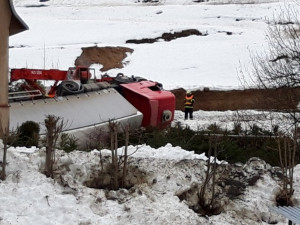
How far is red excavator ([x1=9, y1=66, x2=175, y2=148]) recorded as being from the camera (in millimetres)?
12727

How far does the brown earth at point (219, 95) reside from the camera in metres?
14.8

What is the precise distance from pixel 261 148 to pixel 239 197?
318 cm

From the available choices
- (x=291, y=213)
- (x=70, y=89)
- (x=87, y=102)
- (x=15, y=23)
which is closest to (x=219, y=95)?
(x=70, y=89)

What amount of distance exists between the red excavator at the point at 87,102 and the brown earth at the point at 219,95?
3028 mm

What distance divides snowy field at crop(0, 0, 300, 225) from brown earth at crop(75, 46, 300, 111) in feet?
2.40

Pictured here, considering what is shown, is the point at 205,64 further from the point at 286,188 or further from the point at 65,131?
the point at 286,188

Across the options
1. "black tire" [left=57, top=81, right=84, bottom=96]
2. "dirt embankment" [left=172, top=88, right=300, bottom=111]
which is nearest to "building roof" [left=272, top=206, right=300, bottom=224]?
"black tire" [left=57, top=81, right=84, bottom=96]

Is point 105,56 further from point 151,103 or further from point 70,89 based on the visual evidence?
point 70,89

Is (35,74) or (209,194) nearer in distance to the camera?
(209,194)

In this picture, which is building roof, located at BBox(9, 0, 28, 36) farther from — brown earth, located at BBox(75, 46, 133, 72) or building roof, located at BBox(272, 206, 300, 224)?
brown earth, located at BBox(75, 46, 133, 72)

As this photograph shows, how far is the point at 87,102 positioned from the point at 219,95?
1662cm

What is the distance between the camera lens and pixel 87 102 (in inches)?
551

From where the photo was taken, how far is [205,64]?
36156mm

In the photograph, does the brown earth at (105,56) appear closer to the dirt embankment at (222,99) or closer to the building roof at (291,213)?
the dirt embankment at (222,99)
